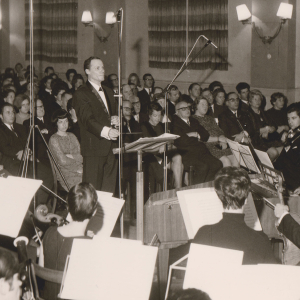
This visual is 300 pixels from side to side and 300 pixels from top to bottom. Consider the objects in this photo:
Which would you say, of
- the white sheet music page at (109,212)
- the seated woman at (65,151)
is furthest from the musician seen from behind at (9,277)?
the seated woman at (65,151)

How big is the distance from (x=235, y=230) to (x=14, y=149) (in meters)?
3.22

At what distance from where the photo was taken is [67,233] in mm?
2246

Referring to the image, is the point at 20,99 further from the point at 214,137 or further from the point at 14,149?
the point at 214,137

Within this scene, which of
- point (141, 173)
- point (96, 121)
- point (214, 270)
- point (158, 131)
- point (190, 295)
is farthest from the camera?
point (158, 131)

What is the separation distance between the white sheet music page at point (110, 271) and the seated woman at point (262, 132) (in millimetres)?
4097

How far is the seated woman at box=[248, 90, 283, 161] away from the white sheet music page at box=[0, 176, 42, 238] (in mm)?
3740

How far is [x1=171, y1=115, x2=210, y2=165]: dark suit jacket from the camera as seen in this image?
5.35 m

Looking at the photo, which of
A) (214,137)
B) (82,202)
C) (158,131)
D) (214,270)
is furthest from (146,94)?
(214,270)

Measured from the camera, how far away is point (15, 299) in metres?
1.59

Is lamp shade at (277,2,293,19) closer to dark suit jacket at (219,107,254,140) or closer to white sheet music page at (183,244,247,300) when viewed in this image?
dark suit jacket at (219,107,254,140)

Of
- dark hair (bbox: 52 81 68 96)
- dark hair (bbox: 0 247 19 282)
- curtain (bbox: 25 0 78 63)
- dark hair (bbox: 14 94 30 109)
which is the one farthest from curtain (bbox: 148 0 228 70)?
dark hair (bbox: 0 247 19 282)

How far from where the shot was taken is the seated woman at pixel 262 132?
231 inches

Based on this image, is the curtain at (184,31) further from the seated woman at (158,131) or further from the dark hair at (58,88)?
the seated woman at (158,131)

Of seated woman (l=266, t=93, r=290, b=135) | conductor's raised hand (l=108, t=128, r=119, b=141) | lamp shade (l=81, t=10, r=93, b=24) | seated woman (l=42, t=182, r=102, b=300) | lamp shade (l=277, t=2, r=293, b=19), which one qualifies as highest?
lamp shade (l=81, t=10, r=93, b=24)
